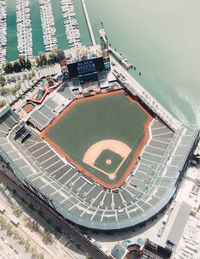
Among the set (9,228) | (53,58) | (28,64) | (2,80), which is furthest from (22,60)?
(9,228)

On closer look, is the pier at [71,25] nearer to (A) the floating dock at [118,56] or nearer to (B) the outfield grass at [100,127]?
(A) the floating dock at [118,56]

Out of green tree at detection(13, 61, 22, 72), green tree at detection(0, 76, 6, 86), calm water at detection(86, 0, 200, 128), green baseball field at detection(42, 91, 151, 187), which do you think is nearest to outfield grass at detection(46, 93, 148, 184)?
green baseball field at detection(42, 91, 151, 187)

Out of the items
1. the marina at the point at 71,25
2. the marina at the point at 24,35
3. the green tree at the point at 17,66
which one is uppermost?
the marina at the point at 71,25

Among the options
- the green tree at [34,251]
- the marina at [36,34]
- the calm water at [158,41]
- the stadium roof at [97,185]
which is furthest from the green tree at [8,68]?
the green tree at [34,251]

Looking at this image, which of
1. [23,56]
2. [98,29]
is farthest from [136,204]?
[98,29]

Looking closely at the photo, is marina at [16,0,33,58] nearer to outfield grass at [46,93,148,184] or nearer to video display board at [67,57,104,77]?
video display board at [67,57,104,77]
